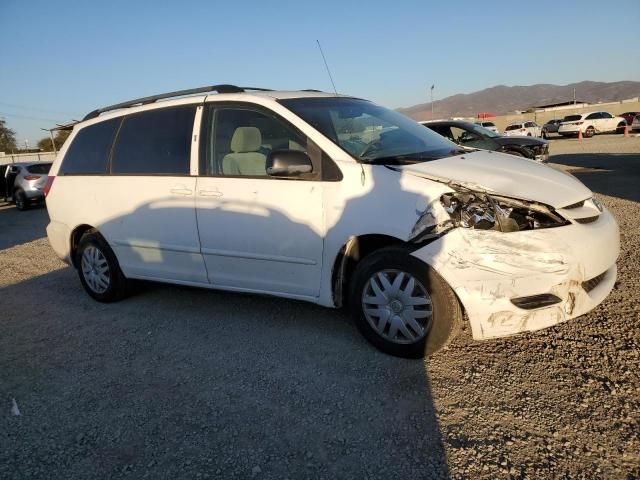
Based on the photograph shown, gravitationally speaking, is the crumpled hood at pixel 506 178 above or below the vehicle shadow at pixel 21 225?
above

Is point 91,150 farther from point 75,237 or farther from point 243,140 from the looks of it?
point 243,140

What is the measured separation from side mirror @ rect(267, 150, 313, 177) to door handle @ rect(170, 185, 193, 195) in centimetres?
90

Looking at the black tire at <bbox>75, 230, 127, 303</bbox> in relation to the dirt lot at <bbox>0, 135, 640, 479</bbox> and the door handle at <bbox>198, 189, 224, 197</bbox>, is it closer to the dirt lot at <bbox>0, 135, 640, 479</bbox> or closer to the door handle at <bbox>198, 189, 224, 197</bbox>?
the dirt lot at <bbox>0, 135, 640, 479</bbox>

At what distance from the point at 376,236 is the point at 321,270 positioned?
0.47m

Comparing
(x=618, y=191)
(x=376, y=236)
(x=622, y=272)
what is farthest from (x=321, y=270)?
(x=618, y=191)

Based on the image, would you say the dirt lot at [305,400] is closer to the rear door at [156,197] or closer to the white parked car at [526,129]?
the rear door at [156,197]

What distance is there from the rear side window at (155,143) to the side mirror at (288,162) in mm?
979

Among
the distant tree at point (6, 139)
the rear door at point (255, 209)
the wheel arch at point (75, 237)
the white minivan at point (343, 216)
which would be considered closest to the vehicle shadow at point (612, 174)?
the white minivan at point (343, 216)

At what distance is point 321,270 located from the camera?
3.36 metres

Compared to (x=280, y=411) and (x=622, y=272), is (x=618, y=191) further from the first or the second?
(x=280, y=411)

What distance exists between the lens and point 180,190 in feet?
12.9

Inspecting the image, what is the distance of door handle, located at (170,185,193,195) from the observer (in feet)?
12.7

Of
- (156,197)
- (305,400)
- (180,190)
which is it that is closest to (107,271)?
(156,197)

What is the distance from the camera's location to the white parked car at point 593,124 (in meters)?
31.2
